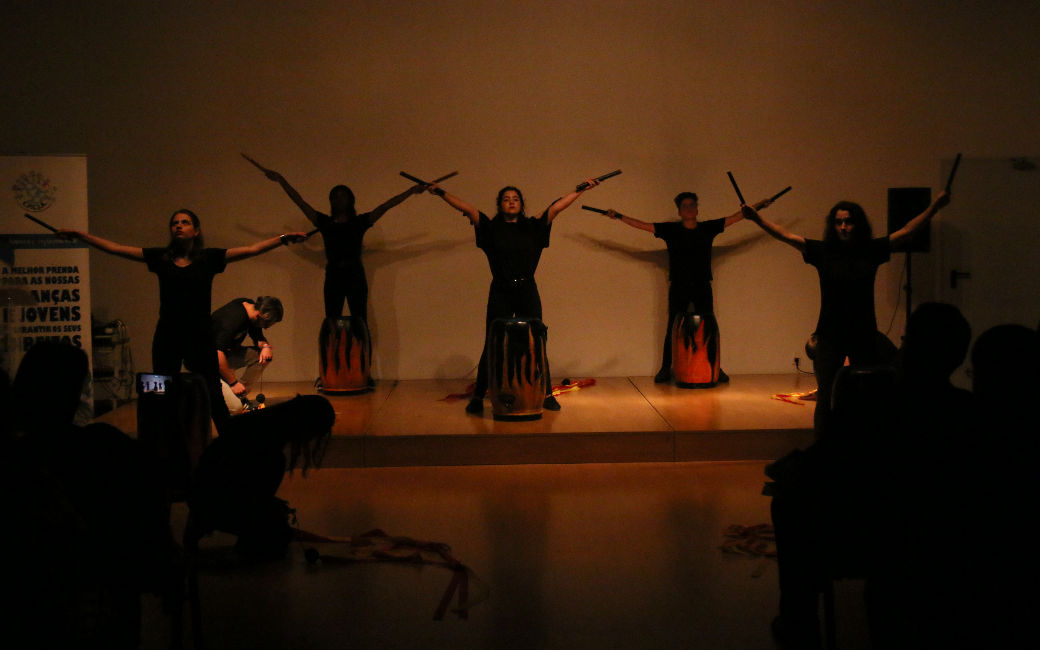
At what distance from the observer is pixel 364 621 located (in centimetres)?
258

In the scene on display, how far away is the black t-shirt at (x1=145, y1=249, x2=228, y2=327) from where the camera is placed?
13.7ft

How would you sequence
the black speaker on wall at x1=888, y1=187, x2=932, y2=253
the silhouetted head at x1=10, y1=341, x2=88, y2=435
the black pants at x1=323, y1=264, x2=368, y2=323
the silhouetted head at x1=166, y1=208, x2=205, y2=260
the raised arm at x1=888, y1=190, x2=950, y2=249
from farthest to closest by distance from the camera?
the black pants at x1=323, y1=264, x2=368, y2=323 → the black speaker on wall at x1=888, y1=187, x2=932, y2=253 → the raised arm at x1=888, y1=190, x2=950, y2=249 → the silhouetted head at x1=166, y1=208, x2=205, y2=260 → the silhouetted head at x1=10, y1=341, x2=88, y2=435

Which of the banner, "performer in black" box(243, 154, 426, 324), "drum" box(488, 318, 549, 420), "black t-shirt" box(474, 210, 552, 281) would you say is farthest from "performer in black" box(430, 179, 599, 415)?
the banner

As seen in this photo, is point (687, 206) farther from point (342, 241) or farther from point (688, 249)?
point (342, 241)

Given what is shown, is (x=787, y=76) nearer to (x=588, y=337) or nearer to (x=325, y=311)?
(x=588, y=337)

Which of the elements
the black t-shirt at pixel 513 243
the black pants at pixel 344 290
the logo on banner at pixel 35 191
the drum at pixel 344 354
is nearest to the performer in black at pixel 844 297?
the black t-shirt at pixel 513 243

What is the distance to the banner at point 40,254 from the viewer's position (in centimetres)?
484

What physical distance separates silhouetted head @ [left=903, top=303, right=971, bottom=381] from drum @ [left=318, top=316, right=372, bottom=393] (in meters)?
4.39

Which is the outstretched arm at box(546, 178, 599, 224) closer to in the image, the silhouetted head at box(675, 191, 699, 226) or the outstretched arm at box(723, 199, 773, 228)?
the silhouetted head at box(675, 191, 699, 226)

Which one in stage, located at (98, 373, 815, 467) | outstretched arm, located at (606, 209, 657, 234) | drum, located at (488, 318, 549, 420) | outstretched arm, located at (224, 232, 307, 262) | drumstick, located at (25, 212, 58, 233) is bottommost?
stage, located at (98, 373, 815, 467)

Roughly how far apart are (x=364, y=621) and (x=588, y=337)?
4572mm

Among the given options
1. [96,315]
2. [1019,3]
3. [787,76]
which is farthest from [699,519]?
[1019,3]

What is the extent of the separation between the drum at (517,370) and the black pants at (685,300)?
5.59 ft

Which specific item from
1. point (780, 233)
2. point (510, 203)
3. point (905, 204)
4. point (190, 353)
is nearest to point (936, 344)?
point (780, 233)
